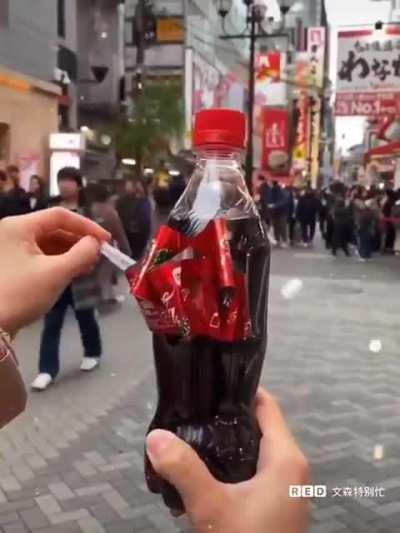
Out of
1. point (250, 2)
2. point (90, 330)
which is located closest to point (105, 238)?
point (90, 330)

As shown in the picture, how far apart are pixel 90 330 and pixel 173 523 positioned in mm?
2933

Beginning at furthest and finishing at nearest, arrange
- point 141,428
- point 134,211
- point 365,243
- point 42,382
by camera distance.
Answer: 1. point 365,243
2. point 134,211
3. point 42,382
4. point 141,428

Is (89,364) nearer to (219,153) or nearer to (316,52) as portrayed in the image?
(219,153)

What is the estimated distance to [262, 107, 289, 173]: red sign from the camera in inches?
1083

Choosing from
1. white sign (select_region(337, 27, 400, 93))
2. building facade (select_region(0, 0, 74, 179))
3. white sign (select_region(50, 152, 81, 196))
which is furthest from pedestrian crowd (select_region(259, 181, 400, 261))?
building facade (select_region(0, 0, 74, 179))

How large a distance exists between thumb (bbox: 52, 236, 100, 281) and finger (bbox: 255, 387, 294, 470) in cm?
47

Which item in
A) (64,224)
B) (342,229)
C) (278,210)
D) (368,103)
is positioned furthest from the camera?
(278,210)

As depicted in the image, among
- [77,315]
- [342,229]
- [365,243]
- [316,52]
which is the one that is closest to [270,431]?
[77,315]

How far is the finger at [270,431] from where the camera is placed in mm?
1233

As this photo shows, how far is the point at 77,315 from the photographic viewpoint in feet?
19.4

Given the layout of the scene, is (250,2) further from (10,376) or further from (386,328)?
(10,376)

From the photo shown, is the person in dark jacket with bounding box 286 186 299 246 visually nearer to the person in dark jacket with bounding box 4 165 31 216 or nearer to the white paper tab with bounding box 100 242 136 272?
the person in dark jacket with bounding box 4 165 31 216

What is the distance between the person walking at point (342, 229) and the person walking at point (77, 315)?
34.6ft

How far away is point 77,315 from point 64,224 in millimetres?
4398
